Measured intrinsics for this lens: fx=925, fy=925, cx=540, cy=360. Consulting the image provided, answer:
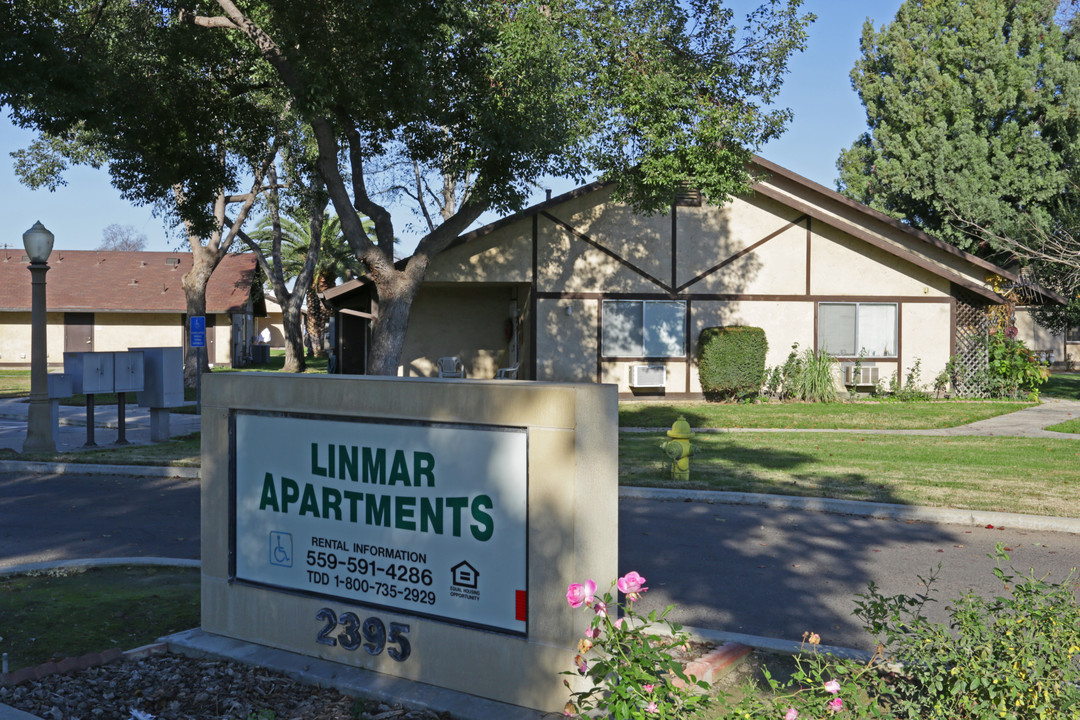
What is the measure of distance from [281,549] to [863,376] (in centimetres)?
2045

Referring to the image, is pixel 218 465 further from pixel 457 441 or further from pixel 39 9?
pixel 39 9

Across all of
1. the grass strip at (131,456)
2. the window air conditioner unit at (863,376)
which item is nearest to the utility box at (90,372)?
the grass strip at (131,456)

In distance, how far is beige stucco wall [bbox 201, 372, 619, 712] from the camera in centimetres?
421

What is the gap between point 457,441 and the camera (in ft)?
14.9

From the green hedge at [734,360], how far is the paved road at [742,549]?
12.3m

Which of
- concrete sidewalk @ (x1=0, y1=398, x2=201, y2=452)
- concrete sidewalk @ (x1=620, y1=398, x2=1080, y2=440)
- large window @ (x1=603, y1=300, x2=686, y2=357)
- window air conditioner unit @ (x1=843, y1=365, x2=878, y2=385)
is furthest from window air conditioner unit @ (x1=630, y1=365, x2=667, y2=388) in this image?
concrete sidewalk @ (x1=0, y1=398, x2=201, y2=452)

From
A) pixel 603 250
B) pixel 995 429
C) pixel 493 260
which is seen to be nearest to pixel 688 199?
pixel 603 250

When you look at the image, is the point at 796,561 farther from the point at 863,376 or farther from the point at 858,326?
the point at 858,326

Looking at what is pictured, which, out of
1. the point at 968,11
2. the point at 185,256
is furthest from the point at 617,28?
the point at 185,256

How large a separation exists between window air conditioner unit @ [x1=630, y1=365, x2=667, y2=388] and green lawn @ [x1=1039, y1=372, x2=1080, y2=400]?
10.8 meters

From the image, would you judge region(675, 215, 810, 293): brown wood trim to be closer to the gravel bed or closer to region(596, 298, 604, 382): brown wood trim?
region(596, 298, 604, 382): brown wood trim

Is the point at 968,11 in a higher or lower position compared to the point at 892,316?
higher

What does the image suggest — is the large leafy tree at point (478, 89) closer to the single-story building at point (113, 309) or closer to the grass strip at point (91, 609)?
the grass strip at point (91, 609)

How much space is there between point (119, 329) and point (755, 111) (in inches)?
1433
